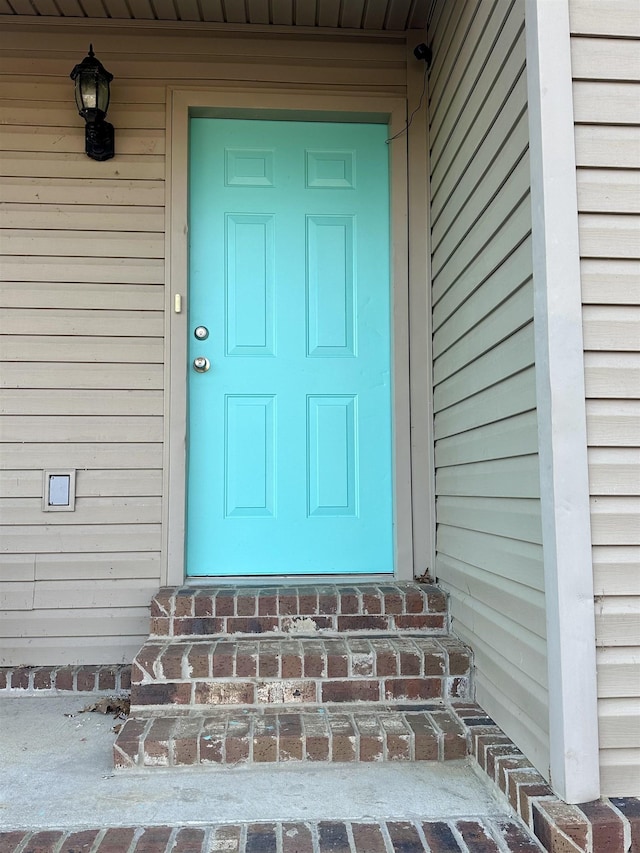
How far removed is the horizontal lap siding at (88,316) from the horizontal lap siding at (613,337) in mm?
1371

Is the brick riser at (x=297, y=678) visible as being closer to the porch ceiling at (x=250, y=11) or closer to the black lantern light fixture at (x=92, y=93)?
the black lantern light fixture at (x=92, y=93)

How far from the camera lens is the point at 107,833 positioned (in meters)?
1.45

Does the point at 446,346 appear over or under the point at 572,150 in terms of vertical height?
under

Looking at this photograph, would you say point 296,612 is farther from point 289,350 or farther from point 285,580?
point 289,350

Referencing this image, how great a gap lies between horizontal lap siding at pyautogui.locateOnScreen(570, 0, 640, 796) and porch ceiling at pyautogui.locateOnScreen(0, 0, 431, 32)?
1308 mm

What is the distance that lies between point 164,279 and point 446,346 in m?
1.18

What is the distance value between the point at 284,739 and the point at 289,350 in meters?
1.48

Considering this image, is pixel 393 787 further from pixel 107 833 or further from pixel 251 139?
pixel 251 139

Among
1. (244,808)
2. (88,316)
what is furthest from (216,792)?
(88,316)

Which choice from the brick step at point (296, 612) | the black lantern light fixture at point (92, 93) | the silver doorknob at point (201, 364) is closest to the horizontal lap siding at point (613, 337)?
the brick step at point (296, 612)

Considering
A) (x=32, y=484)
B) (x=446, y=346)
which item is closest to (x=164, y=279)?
(x=32, y=484)

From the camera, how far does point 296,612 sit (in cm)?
224

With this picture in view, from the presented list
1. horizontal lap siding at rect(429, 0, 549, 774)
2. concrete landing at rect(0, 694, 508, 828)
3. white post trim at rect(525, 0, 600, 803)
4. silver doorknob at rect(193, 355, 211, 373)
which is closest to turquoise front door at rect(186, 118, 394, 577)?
silver doorknob at rect(193, 355, 211, 373)

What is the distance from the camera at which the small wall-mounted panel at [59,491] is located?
2467 mm
